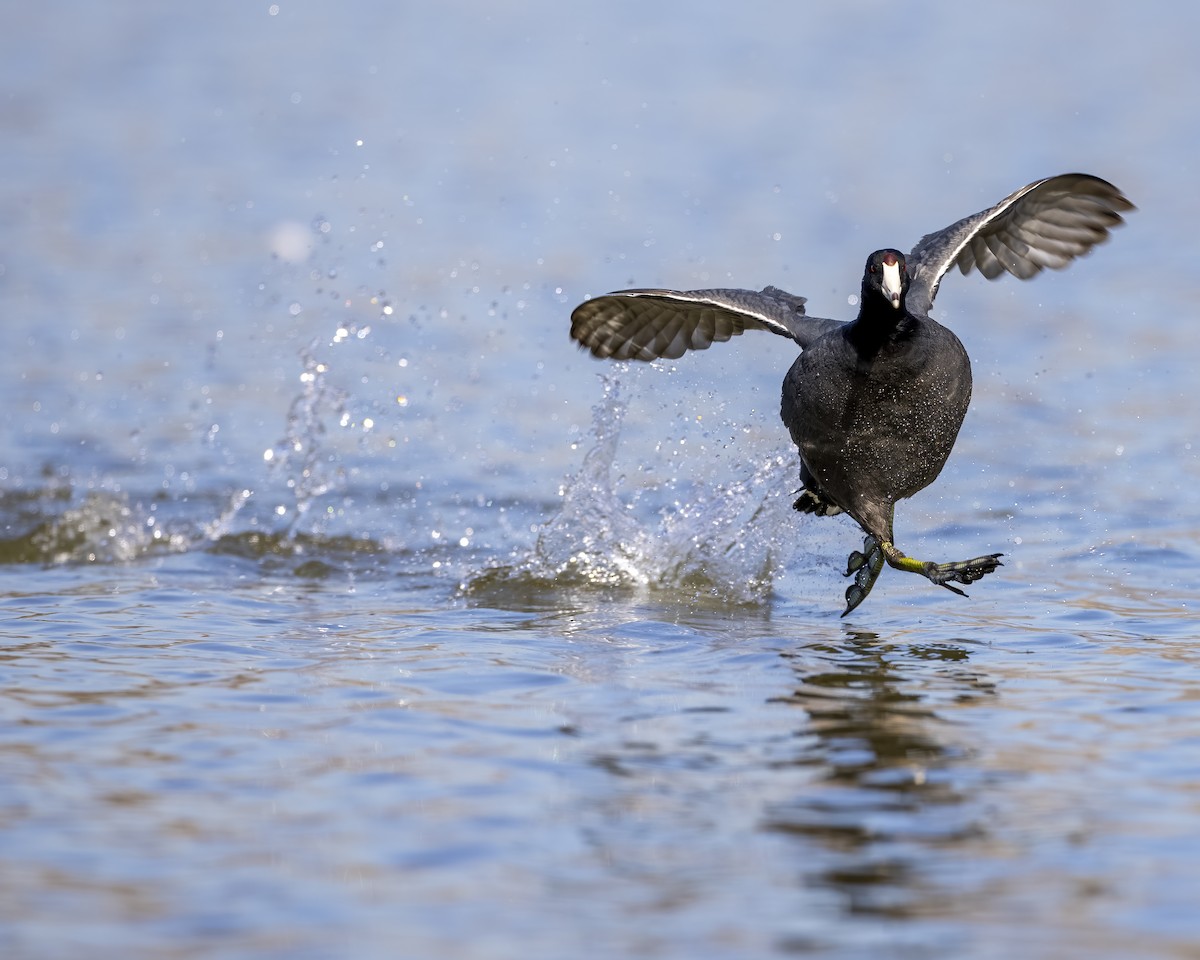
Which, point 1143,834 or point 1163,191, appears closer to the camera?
point 1143,834

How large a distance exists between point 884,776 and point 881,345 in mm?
1761

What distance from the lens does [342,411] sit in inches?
375

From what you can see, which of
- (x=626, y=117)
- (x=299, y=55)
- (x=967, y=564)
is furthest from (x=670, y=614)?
(x=299, y=55)

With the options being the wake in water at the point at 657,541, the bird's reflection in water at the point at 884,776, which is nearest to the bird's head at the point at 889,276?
the bird's reflection in water at the point at 884,776

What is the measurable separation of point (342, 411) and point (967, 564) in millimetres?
4374

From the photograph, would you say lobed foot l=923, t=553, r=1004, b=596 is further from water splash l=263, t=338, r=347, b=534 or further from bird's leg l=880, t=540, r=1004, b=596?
water splash l=263, t=338, r=347, b=534

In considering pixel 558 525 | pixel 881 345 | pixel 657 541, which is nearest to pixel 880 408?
pixel 881 345

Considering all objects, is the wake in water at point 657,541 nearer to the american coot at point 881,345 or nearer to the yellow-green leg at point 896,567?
the american coot at point 881,345

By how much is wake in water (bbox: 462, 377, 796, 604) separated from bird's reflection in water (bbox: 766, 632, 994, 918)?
1156 millimetres

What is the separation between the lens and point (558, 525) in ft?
25.1

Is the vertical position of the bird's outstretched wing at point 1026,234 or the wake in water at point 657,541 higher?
the bird's outstretched wing at point 1026,234

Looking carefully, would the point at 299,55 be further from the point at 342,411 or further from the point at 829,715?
the point at 829,715

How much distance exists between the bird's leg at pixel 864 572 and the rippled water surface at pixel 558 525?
0.47 feet

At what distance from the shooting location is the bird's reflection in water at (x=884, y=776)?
3.91 metres
